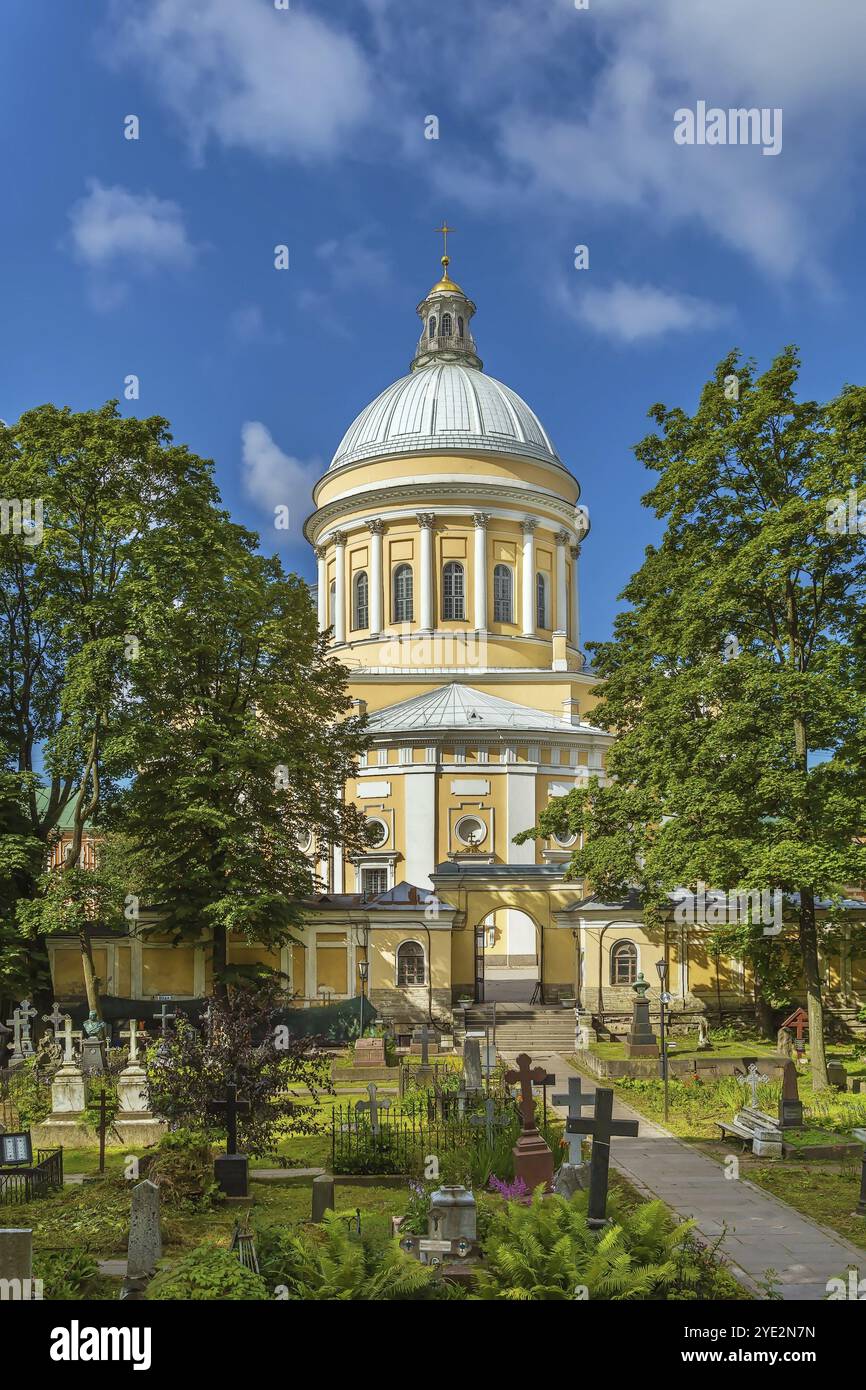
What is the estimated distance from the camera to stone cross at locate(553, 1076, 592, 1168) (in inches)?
512

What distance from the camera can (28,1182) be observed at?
13727mm

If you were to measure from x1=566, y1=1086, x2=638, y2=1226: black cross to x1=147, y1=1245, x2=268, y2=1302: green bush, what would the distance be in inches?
114

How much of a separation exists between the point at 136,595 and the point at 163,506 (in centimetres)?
282

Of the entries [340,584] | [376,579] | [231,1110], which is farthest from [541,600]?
[231,1110]

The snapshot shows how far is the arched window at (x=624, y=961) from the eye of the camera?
3047 centimetres

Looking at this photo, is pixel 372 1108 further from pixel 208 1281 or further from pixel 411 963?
pixel 411 963

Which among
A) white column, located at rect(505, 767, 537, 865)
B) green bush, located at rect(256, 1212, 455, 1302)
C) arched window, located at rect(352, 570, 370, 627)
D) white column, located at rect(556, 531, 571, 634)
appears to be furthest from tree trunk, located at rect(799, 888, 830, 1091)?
arched window, located at rect(352, 570, 370, 627)

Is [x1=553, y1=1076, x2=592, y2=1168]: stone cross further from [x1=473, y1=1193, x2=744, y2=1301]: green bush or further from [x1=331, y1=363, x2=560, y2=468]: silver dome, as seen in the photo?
[x1=331, y1=363, x2=560, y2=468]: silver dome

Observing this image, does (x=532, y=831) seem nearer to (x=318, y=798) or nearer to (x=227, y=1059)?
(x=318, y=798)

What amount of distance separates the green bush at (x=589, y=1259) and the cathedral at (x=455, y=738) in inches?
719

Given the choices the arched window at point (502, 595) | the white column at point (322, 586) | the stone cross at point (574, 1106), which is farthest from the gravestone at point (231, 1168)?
the white column at point (322, 586)

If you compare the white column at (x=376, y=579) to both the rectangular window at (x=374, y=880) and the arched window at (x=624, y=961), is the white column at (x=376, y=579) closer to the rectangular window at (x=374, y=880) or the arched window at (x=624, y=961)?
the rectangular window at (x=374, y=880)
